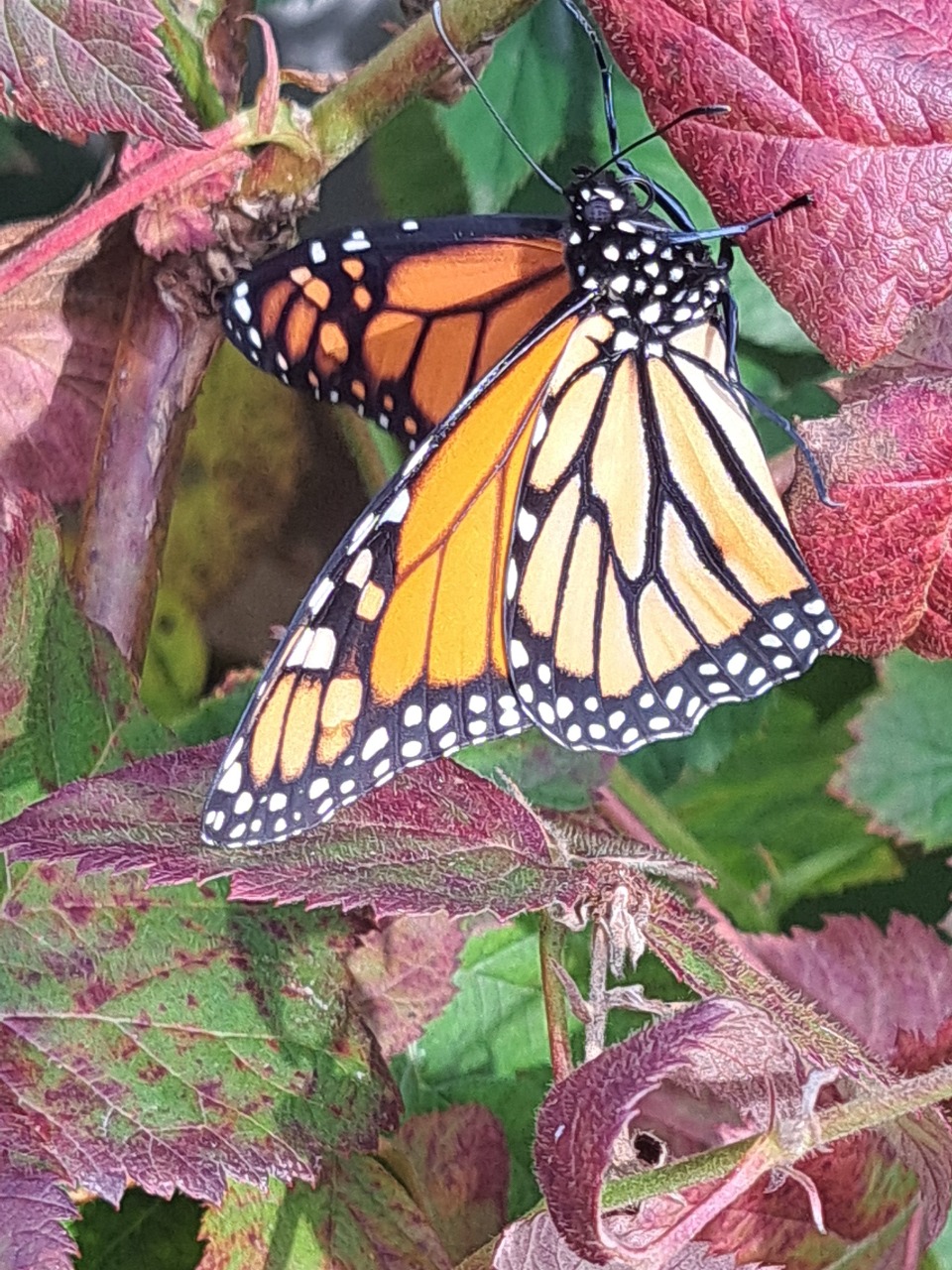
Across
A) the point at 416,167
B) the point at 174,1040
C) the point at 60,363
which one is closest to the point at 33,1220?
the point at 174,1040

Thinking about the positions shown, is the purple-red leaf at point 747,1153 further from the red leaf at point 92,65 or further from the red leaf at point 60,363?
the red leaf at point 60,363

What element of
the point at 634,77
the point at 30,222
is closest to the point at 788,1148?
the point at 634,77

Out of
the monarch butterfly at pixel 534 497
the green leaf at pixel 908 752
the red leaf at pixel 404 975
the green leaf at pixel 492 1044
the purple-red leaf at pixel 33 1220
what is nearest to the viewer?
the purple-red leaf at pixel 33 1220

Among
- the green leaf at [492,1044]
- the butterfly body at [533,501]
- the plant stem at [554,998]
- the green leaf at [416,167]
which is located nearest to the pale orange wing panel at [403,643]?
the butterfly body at [533,501]

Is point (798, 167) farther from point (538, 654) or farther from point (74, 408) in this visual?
point (74, 408)

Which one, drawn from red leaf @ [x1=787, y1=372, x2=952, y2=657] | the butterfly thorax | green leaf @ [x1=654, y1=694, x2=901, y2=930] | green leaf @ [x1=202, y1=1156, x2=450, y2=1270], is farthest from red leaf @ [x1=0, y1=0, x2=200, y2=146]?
green leaf @ [x1=654, y1=694, x2=901, y2=930]

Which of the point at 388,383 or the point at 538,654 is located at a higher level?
the point at 388,383
